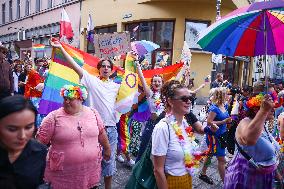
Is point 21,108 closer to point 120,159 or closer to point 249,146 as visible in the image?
point 249,146

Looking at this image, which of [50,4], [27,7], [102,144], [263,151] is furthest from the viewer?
[27,7]

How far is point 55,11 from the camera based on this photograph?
82.3ft

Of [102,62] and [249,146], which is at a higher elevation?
[102,62]

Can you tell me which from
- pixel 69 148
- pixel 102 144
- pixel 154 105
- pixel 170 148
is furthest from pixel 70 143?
pixel 154 105

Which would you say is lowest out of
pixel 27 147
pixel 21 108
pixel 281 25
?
pixel 27 147

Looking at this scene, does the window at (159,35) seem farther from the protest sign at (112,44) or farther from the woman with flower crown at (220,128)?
the woman with flower crown at (220,128)

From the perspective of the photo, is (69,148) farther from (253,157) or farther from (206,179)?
(206,179)

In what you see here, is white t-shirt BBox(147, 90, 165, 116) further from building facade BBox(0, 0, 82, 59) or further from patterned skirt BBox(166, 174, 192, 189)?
building facade BBox(0, 0, 82, 59)

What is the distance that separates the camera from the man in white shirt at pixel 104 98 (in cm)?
428

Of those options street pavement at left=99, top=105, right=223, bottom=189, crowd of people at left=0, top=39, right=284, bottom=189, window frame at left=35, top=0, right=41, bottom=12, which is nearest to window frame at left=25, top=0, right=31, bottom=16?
window frame at left=35, top=0, right=41, bottom=12

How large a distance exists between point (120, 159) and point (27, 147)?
14.6 feet

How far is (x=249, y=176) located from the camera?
3039 millimetres

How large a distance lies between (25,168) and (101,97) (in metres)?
2.49

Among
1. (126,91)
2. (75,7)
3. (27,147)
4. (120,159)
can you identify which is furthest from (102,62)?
(75,7)
